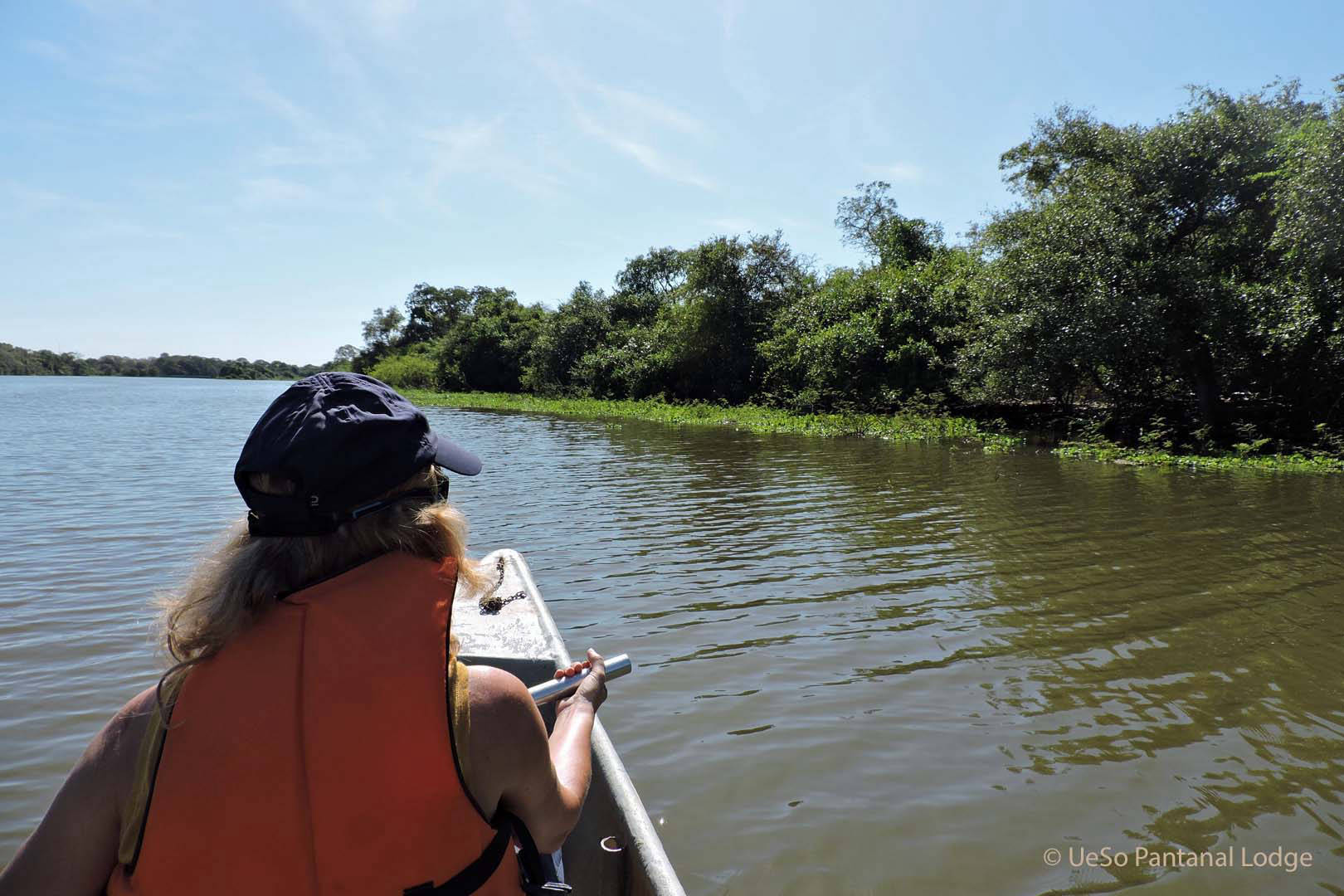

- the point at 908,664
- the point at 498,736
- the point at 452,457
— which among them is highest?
the point at 452,457

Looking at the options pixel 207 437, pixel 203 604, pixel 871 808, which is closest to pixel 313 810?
pixel 203 604

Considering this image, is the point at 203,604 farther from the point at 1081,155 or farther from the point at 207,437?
the point at 207,437

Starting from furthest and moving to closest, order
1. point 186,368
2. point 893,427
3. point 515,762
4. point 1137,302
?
point 186,368 → point 893,427 → point 1137,302 → point 515,762

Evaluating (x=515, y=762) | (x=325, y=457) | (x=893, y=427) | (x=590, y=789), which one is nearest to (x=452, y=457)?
(x=325, y=457)

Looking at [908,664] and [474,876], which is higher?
[474,876]

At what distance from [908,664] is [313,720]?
461cm

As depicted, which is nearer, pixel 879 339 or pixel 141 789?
pixel 141 789

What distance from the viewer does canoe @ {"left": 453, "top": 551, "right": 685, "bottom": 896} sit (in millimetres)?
2270

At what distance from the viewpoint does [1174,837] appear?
3359mm

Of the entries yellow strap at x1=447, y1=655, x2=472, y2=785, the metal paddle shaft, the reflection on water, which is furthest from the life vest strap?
the reflection on water

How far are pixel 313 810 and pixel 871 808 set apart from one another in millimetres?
2963

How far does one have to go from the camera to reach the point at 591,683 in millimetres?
2250

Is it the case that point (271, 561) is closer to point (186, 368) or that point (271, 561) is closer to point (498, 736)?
point (498, 736)

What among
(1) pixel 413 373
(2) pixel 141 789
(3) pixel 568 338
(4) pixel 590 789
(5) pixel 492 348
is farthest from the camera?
(1) pixel 413 373
